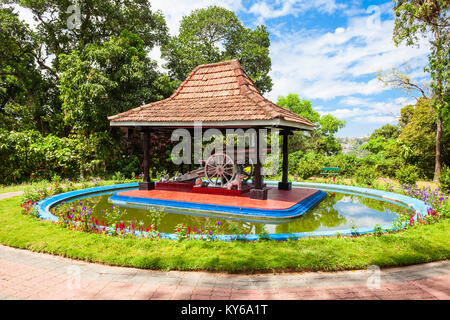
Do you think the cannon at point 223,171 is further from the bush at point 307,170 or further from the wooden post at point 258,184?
the bush at point 307,170

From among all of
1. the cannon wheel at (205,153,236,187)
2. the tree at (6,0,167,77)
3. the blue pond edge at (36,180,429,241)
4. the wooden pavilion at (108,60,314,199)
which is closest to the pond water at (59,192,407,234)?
the blue pond edge at (36,180,429,241)

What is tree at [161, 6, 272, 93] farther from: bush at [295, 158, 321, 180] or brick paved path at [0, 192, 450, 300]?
brick paved path at [0, 192, 450, 300]

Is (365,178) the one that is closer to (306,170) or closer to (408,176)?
(408,176)

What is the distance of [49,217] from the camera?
21.0ft

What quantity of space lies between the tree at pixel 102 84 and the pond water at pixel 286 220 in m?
6.62

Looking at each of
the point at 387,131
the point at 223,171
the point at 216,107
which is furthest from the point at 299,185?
the point at 387,131

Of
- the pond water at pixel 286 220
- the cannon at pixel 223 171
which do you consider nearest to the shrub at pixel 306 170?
the pond water at pixel 286 220

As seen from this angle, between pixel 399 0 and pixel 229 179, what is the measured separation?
15705mm

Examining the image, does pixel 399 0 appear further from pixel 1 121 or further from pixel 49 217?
pixel 1 121

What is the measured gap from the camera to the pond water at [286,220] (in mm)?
6246

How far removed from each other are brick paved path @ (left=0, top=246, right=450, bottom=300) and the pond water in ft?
5.52

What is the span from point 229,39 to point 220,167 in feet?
60.9

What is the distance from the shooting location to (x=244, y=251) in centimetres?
440

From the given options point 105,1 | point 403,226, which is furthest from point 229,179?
point 105,1
